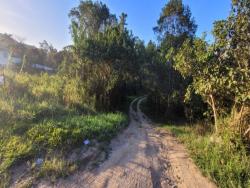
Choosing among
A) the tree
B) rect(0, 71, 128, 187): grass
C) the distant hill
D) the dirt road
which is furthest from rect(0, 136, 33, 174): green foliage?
the distant hill

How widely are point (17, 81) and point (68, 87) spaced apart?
2.18 meters

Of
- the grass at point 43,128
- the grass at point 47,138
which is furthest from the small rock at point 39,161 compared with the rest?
the grass at point 47,138

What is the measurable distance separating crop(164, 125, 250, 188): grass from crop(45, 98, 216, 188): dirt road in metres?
0.23

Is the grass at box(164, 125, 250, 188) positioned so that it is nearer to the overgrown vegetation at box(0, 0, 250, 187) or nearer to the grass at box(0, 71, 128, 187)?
the overgrown vegetation at box(0, 0, 250, 187)

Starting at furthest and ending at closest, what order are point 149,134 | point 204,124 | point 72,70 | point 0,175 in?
point 72,70, point 204,124, point 149,134, point 0,175

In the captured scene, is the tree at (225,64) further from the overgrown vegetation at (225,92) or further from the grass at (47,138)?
the grass at (47,138)

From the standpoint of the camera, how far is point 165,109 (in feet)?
41.3

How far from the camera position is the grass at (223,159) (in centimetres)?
451

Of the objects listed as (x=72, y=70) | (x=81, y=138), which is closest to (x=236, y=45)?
(x=81, y=138)

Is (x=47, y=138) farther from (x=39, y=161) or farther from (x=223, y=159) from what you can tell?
(x=223, y=159)

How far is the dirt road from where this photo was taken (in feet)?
14.0

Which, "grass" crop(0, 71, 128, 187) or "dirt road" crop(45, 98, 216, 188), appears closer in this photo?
"dirt road" crop(45, 98, 216, 188)

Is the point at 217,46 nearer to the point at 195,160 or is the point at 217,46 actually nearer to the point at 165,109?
the point at 195,160

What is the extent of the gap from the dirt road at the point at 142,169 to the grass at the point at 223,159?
230 mm
